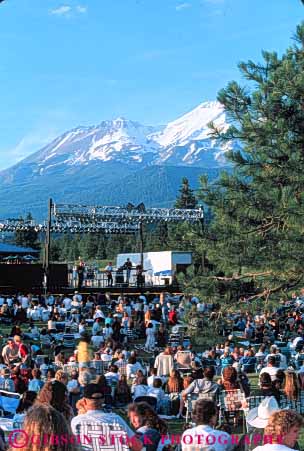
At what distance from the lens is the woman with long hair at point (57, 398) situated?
5.02 m

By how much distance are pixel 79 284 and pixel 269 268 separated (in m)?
21.6

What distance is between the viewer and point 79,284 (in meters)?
30.6

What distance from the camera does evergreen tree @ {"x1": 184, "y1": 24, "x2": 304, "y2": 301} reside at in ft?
31.0

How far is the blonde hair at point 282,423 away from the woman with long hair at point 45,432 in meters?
1.48

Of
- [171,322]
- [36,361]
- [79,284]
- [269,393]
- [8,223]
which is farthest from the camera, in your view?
[8,223]

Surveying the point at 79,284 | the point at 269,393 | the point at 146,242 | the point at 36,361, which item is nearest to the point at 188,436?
the point at 269,393

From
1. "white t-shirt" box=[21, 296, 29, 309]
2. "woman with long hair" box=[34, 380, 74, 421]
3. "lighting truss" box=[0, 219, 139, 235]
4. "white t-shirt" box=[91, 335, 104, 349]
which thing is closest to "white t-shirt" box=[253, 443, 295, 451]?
"woman with long hair" box=[34, 380, 74, 421]

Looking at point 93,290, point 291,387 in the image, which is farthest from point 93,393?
point 93,290

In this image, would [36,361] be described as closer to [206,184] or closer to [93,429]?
[206,184]

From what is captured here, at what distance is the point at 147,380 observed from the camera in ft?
38.4

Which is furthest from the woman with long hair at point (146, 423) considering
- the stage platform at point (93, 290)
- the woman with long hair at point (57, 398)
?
the stage platform at point (93, 290)

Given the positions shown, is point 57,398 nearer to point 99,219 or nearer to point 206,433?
point 206,433

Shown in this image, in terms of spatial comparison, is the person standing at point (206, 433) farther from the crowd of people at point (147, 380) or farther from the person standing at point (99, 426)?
the person standing at point (99, 426)

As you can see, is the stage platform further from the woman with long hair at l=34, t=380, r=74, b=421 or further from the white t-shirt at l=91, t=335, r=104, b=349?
the woman with long hair at l=34, t=380, r=74, b=421
